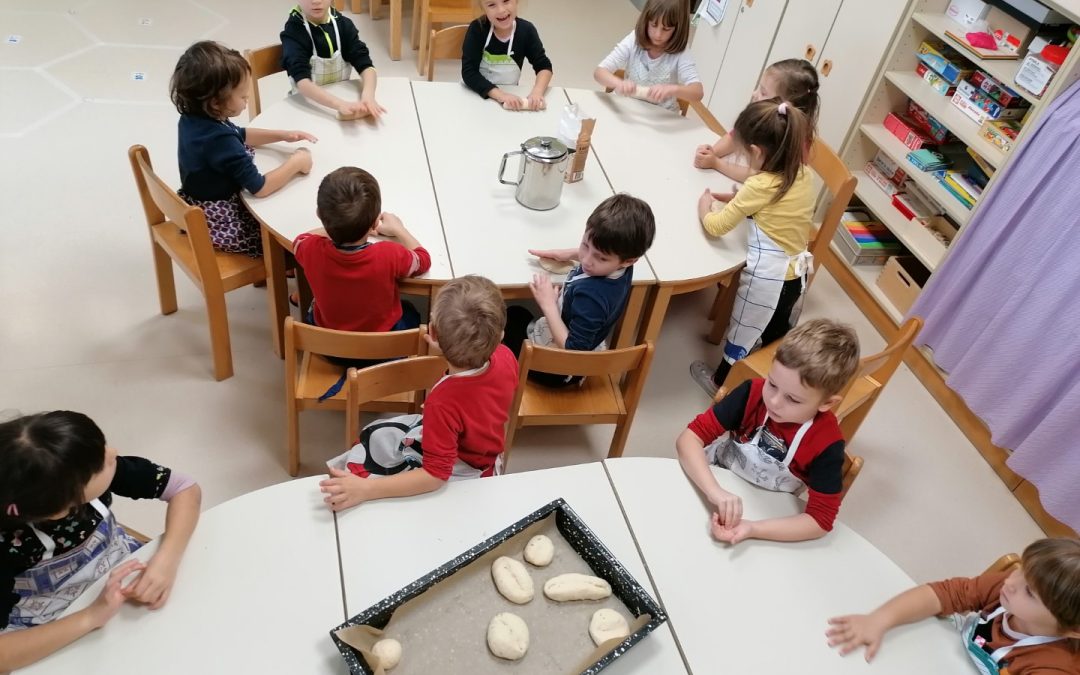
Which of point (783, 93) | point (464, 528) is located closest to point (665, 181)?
point (783, 93)

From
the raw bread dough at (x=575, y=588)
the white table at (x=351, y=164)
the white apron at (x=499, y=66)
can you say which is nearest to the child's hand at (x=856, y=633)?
the raw bread dough at (x=575, y=588)

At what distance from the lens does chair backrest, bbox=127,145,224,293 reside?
2084mm

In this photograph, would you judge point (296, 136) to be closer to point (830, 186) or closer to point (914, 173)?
point (830, 186)

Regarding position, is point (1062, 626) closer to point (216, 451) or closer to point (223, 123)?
point (216, 451)

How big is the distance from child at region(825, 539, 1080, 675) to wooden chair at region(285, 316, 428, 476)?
110cm

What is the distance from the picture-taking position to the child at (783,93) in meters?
2.56

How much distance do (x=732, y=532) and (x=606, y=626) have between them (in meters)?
0.35

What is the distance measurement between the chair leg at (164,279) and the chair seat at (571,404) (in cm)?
132

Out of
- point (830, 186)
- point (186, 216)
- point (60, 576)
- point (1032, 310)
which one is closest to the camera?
point (60, 576)

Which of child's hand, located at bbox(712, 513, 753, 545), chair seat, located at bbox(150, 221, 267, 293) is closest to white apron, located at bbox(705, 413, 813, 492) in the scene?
child's hand, located at bbox(712, 513, 753, 545)

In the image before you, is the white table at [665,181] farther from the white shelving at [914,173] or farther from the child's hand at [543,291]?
the white shelving at [914,173]

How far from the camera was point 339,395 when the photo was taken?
6.63ft

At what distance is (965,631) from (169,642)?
1356 millimetres

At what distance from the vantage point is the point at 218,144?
7.17ft
